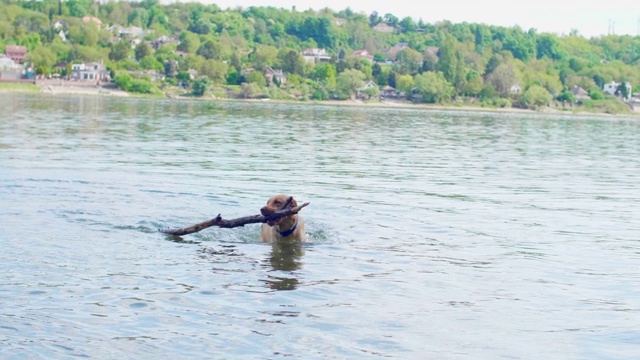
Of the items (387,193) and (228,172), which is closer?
(387,193)

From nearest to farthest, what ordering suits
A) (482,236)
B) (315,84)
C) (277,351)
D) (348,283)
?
1. (277,351)
2. (348,283)
3. (482,236)
4. (315,84)

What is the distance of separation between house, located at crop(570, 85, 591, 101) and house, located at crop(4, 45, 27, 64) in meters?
97.6

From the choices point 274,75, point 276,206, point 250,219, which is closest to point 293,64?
point 274,75

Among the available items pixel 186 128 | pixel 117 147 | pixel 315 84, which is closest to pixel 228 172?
pixel 117 147

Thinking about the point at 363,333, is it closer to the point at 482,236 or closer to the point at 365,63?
the point at 482,236

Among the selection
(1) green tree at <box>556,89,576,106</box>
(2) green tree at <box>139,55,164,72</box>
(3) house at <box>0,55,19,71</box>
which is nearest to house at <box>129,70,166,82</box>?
(2) green tree at <box>139,55,164,72</box>

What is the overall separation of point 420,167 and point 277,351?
19.3 metres

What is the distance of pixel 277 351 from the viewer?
846 centimetres

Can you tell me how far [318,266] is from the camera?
1220 centimetres

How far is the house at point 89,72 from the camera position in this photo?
158m

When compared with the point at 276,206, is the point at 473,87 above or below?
below

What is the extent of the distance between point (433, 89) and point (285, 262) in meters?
157

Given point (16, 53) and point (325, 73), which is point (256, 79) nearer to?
point (325, 73)

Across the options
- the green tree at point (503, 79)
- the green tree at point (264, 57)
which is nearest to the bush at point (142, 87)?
the green tree at point (264, 57)
